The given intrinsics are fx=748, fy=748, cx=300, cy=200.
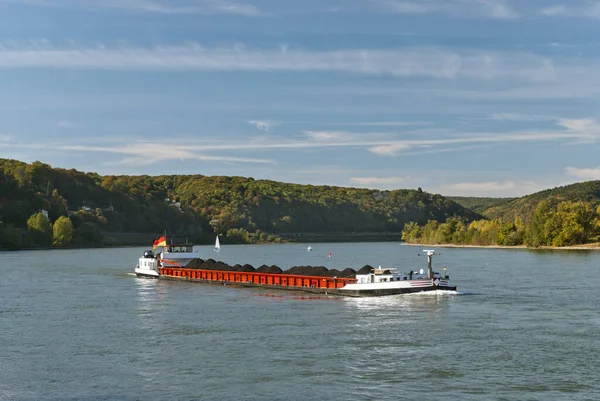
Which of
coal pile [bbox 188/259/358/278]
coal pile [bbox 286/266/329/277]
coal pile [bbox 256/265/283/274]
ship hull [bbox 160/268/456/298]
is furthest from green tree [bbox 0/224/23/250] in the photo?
coal pile [bbox 286/266/329/277]

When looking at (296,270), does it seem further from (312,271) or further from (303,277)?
(303,277)

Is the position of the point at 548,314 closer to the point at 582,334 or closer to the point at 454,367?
the point at 582,334

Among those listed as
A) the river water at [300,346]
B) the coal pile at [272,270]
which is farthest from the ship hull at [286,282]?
the river water at [300,346]

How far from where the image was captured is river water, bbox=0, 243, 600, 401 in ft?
101

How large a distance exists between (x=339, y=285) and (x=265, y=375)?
34188 millimetres

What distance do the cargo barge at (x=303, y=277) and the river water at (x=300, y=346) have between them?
1.56 metres

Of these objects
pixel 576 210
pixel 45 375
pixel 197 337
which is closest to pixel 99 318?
pixel 197 337

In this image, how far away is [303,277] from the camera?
71.2 metres

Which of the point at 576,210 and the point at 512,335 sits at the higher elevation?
the point at 576,210

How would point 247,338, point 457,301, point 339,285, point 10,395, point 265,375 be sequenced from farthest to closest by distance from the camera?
point 339,285
point 457,301
point 247,338
point 265,375
point 10,395

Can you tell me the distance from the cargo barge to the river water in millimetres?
1558

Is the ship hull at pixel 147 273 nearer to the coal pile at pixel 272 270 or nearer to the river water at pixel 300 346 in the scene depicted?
the coal pile at pixel 272 270

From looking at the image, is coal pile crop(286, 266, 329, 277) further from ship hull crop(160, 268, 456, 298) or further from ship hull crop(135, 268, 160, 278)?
ship hull crop(135, 268, 160, 278)

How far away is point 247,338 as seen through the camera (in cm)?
4266
